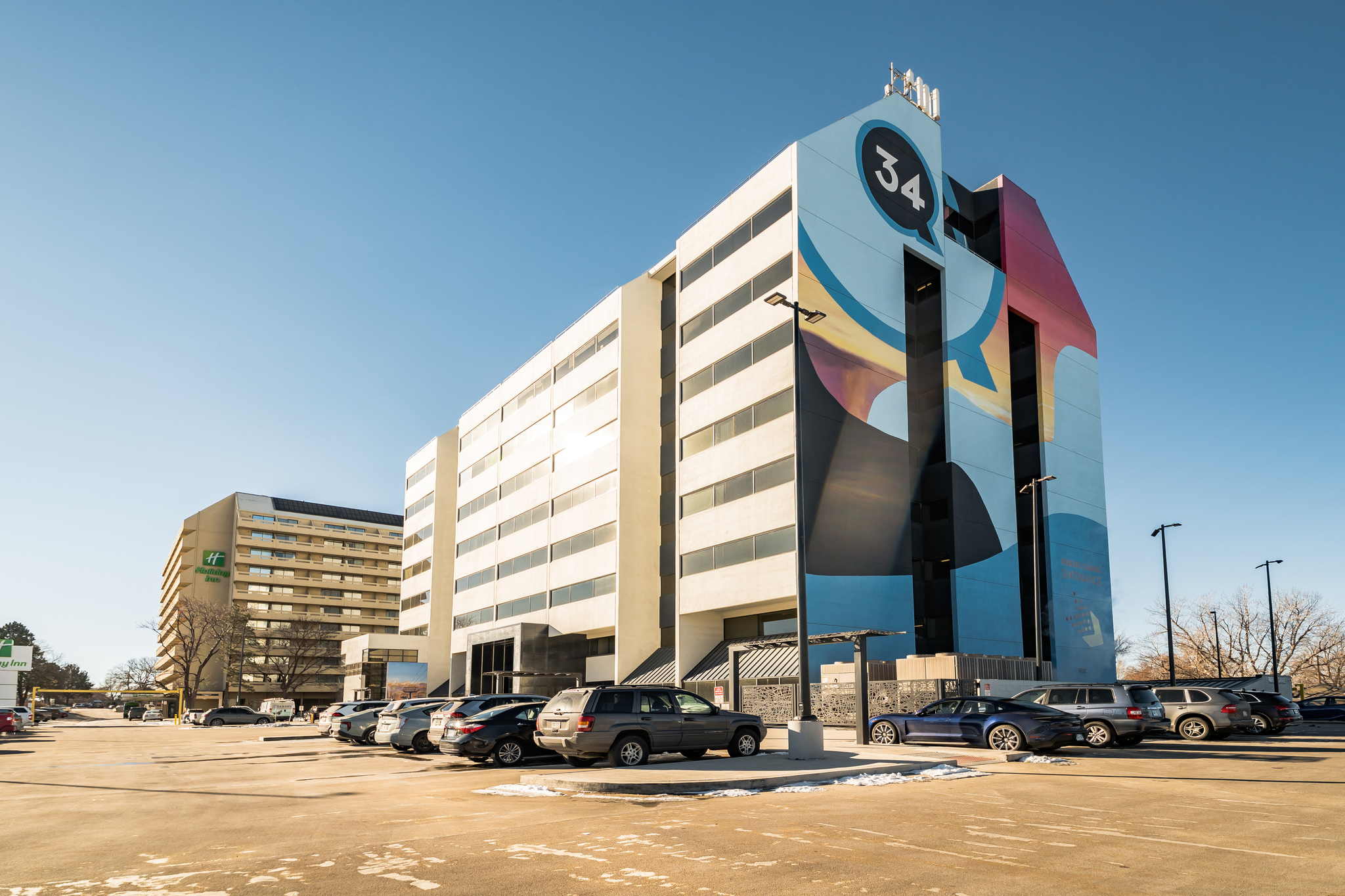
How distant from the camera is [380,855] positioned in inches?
340

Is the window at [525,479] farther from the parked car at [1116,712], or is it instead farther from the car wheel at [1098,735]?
the car wheel at [1098,735]

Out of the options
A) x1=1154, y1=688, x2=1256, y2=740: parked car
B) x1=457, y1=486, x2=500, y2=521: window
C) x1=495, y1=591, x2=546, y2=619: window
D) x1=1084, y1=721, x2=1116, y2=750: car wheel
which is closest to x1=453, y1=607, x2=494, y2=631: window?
x1=495, y1=591, x2=546, y2=619: window

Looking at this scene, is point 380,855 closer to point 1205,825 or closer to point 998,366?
point 1205,825

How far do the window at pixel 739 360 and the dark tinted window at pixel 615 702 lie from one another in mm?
24633

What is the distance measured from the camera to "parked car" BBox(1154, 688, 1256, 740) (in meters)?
24.9

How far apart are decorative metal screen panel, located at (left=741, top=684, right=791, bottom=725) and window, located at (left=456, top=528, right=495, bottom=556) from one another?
3677 centimetres

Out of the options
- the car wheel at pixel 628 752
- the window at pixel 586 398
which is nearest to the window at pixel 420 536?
the window at pixel 586 398

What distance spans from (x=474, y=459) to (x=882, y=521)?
4174cm

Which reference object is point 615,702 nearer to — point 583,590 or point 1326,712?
point 1326,712

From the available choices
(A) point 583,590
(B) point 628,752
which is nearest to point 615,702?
(B) point 628,752

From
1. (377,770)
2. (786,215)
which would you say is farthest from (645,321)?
(377,770)

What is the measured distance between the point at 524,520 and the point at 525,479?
9.36 ft

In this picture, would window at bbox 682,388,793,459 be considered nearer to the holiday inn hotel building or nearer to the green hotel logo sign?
the holiday inn hotel building

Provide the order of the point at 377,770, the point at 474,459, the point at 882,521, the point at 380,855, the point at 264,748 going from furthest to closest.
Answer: the point at 474,459
the point at 882,521
the point at 264,748
the point at 377,770
the point at 380,855
